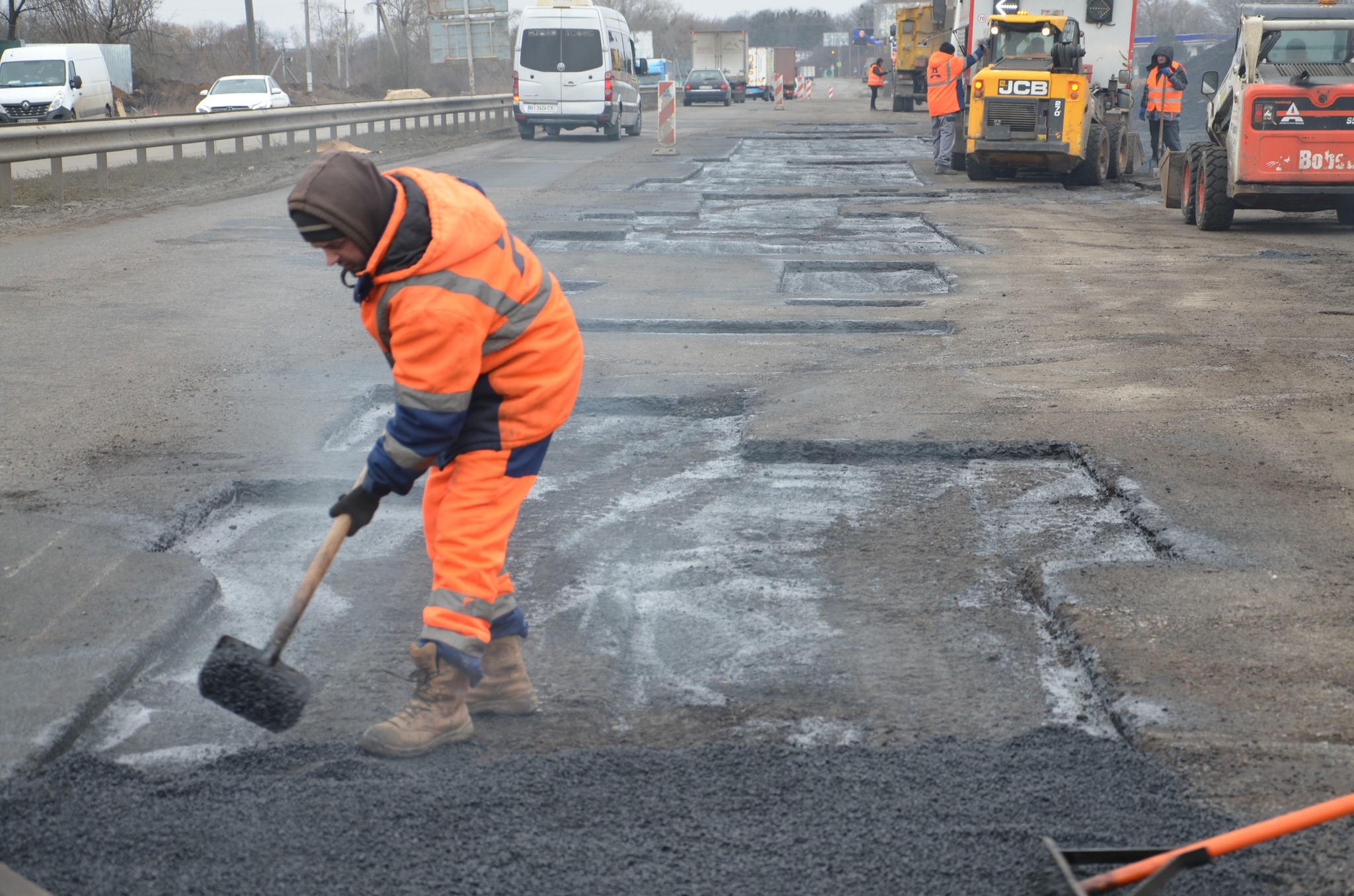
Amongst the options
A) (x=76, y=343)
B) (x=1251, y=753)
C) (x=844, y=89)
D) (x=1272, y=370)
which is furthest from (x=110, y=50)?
(x=844, y=89)

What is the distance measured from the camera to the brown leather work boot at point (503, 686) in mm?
3262

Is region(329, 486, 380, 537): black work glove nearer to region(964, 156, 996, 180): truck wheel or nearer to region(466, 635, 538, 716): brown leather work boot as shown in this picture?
region(466, 635, 538, 716): brown leather work boot

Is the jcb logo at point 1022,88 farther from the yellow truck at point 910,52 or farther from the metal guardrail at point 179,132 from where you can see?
the yellow truck at point 910,52

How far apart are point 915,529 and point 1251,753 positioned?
177cm

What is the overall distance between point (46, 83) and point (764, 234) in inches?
869

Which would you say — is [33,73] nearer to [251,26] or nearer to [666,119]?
[251,26]

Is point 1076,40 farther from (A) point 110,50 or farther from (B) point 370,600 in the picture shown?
(A) point 110,50

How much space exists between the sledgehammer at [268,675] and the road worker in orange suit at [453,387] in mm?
149

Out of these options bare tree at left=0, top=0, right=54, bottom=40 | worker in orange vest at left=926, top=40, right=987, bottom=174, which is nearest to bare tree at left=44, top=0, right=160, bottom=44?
bare tree at left=0, top=0, right=54, bottom=40

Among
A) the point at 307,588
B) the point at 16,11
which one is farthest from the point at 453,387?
the point at 16,11

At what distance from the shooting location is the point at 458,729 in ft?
10.3

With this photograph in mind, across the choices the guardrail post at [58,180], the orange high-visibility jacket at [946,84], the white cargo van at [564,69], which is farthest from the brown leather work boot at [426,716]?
the white cargo van at [564,69]

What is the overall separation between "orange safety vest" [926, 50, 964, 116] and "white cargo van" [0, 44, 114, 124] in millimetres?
18103

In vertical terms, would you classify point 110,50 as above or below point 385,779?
above
